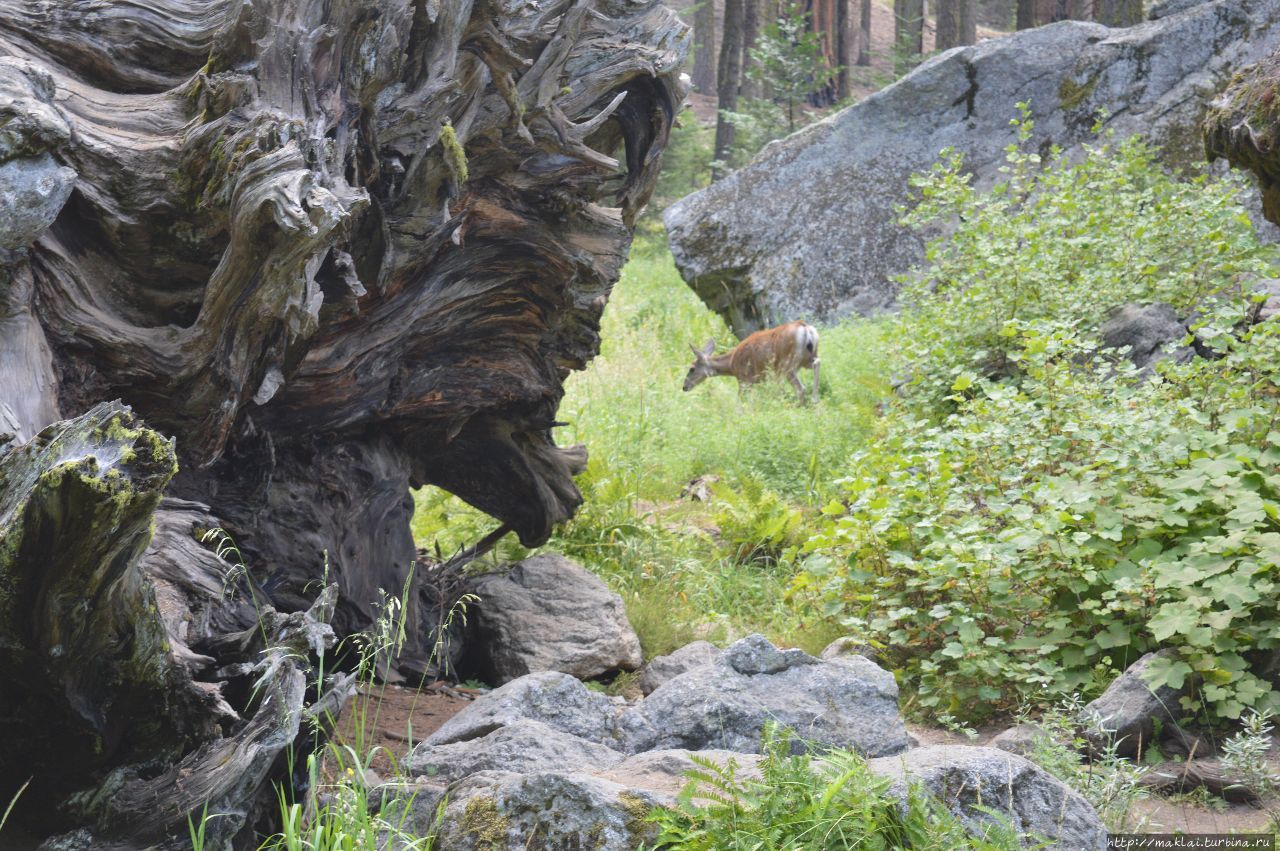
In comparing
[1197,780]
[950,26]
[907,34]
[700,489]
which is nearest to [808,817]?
[1197,780]

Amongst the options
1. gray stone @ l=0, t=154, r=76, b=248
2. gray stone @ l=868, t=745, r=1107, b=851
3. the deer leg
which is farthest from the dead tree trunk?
the deer leg

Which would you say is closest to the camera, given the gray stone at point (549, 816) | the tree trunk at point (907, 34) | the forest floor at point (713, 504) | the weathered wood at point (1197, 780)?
the gray stone at point (549, 816)

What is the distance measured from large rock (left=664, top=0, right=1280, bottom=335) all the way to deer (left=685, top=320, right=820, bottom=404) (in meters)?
0.95

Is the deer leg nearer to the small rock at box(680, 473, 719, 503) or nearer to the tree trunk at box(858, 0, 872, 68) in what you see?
the small rock at box(680, 473, 719, 503)

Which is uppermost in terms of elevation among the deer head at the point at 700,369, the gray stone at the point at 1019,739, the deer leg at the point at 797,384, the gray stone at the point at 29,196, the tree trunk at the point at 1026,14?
the tree trunk at the point at 1026,14

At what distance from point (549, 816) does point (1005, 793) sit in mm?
1327

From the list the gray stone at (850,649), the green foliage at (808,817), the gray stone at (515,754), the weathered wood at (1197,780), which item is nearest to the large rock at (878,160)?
the gray stone at (850,649)

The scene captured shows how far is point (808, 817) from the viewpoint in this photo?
3.08 m

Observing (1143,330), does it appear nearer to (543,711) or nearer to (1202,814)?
(1202,814)

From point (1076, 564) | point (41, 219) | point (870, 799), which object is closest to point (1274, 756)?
point (1076, 564)

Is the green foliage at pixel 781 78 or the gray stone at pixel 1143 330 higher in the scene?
the green foliage at pixel 781 78

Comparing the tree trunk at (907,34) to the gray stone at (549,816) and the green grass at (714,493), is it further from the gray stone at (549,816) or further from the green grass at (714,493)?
the gray stone at (549,816)

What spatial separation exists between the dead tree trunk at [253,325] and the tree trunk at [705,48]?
2394 cm

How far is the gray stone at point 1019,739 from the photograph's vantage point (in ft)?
16.1
